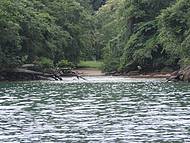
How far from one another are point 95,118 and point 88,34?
72217 mm

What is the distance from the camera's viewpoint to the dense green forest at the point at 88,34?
58969 millimetres

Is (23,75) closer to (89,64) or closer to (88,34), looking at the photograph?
(88,34)

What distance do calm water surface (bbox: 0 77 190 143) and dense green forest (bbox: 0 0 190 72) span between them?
24654 millimetres

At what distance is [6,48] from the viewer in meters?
59.4

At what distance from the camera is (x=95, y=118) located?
23.7 metres

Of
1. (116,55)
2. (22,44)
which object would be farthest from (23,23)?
(116,55)

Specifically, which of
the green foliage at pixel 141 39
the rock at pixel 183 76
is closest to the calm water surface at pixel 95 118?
the rock at pixel 183 76

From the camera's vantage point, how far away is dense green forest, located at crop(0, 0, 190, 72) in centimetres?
5897

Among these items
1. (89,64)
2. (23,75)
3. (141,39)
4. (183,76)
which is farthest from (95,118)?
(89,64)

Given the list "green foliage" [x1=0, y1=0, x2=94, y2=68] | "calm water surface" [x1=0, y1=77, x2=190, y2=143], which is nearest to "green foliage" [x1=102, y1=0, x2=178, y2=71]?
"green foliage" [x1=0, y1=0, x2=94, y2=68]

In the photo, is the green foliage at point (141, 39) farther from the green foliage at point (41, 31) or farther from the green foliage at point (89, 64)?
the green foliage at point (89, 64)

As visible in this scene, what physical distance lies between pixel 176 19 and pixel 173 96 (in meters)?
26.1

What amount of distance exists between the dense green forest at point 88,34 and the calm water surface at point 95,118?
80.9 feet

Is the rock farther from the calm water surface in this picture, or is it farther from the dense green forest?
the calm water surface
